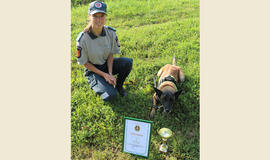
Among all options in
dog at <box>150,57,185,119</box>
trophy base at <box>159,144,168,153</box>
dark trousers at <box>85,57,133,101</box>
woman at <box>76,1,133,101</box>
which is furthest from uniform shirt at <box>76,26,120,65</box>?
trophy base at <box>159,144,168,153</box>

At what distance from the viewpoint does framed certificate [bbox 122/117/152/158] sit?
8.79 ft

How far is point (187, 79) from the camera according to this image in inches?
185

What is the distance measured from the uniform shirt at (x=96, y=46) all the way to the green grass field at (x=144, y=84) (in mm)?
827

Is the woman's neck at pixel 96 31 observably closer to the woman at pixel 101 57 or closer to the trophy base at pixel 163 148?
the woman at pixel 101 57

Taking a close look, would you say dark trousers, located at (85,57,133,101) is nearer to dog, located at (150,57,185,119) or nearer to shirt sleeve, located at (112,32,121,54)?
shirt sleeve, located at (112,32,121,54)

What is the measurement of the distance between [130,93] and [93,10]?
1877mm

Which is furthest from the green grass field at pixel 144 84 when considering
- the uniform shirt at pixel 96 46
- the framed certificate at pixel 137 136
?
the uniform shirt at pixel 96 46

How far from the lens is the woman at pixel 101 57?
364 centimetres

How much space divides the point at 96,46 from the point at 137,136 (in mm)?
1945

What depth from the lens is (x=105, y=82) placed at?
3949 millimetres

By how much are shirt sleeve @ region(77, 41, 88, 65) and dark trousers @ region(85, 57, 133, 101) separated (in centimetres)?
35

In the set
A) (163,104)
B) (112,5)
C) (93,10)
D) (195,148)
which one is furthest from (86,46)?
(112,5)

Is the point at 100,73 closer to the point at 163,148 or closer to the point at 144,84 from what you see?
the point at 144,84

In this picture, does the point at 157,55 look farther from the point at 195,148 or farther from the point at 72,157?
the point at 72,157
